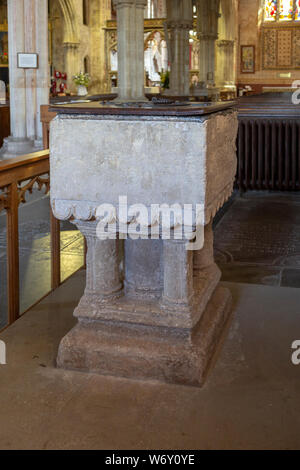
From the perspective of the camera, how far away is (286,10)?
23.8 m

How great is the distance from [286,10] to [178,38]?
10.3 meters

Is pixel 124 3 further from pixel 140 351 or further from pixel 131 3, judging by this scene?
pixel 140 351

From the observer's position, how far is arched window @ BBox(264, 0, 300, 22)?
23688 millimetres

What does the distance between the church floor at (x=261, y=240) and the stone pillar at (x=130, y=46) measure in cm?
526

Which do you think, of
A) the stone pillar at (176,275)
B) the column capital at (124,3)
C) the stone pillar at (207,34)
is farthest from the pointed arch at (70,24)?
→ the stone pillar at (176,275)

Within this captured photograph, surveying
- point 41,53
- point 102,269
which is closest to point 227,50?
point 41,53

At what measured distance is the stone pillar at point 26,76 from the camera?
8070mm

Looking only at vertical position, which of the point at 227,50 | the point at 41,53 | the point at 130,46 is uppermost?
the point at 227,50

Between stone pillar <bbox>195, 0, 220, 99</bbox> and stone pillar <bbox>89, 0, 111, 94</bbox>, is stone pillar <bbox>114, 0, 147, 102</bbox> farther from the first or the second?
stone pillar <bbox>89, 0, 111, 94</bbox>

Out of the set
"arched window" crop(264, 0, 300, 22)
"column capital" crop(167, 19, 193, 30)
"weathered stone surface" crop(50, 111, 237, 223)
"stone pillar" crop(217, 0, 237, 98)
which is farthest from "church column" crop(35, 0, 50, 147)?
"arched window" crop(264, 0, 300, 22)

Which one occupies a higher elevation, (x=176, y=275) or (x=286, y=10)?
(x=286, y=10)

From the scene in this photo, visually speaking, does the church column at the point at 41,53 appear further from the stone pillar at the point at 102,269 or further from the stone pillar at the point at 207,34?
the stone pillar at the point at 207,34

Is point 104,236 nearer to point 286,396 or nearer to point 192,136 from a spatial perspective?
point 192,136

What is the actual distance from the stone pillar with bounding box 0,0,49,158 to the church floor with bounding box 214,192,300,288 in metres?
3.59
